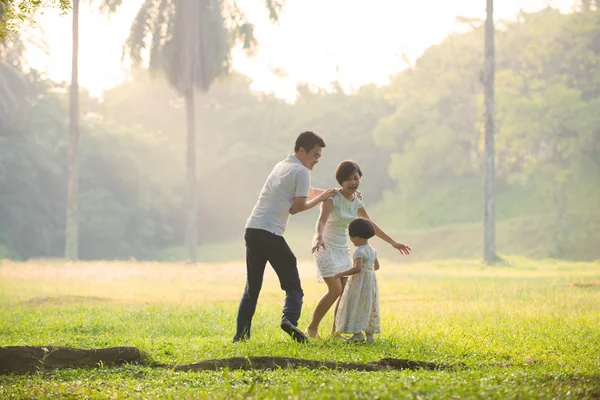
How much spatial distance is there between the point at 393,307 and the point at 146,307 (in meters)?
4.38

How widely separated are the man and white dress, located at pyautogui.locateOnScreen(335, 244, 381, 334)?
52cm

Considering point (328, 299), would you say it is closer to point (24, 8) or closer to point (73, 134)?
point (24, 8)

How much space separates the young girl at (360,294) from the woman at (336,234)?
135mm

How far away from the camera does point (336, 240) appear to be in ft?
31.7

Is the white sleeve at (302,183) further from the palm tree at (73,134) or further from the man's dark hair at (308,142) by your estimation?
the palm tree at (73,134)

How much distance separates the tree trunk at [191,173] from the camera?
36.1m

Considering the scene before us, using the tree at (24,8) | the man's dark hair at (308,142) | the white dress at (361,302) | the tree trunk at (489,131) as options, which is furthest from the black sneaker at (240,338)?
the tree trunk at (489,131)

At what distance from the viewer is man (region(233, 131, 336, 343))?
30.2 ft

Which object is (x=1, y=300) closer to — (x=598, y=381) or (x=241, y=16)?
(x=598, y=381)

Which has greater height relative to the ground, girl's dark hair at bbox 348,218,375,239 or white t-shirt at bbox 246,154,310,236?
white t-shirt at bbox 246,154,310,236

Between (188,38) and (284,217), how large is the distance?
86.9 ft

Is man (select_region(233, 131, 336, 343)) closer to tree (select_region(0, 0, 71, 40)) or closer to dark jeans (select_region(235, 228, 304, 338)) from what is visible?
dark jeans (select_region(235, 228, 304, 338))

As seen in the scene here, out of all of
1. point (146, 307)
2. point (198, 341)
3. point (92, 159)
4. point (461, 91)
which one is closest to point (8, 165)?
point (92, 159)

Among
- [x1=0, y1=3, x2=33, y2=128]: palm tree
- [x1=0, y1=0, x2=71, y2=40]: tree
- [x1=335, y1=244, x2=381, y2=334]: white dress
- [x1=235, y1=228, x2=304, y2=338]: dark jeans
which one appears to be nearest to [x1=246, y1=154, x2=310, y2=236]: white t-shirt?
[x1=235, y1=228, x2=304, y2=338]: dark jeans
